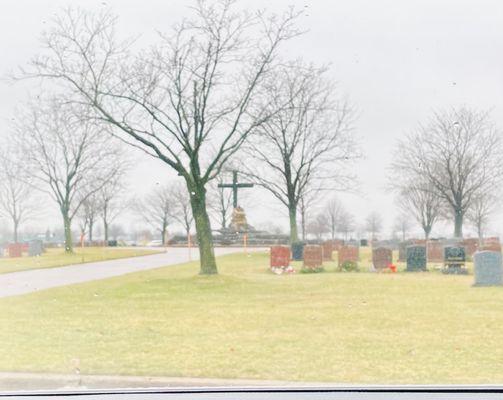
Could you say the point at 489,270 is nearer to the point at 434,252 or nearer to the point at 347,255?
the point at 347,255

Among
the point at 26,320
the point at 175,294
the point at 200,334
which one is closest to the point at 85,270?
the point at 175,294

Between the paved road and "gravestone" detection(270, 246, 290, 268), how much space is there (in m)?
2.00

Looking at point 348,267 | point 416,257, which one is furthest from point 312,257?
point 416,257

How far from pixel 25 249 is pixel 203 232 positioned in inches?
140

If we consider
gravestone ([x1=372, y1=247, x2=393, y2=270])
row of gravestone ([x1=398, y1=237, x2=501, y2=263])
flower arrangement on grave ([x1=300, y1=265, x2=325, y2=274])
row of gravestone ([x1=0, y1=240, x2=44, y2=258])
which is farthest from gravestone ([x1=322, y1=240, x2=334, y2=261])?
row of gravestone ([x1=0, y1=240, x2=44, y2=258])

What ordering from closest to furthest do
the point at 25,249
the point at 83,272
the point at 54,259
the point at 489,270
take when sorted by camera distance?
the point at 489,270 → the point at 25,249 → the point at 54,259 → the point at 83,272

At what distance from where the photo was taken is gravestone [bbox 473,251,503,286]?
12.2 meters

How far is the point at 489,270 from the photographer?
1220 cm

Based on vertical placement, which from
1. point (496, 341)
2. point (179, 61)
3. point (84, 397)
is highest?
point (179, 61)

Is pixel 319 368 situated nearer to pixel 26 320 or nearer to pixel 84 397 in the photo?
pixel 84 397

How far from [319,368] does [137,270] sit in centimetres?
1110

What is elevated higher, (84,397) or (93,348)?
(84,397)

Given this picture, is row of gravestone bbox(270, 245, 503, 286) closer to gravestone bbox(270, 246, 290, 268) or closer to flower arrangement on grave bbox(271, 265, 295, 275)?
gravestone bbox(270, 246, 290, 268)

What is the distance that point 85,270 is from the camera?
14.7 metres
